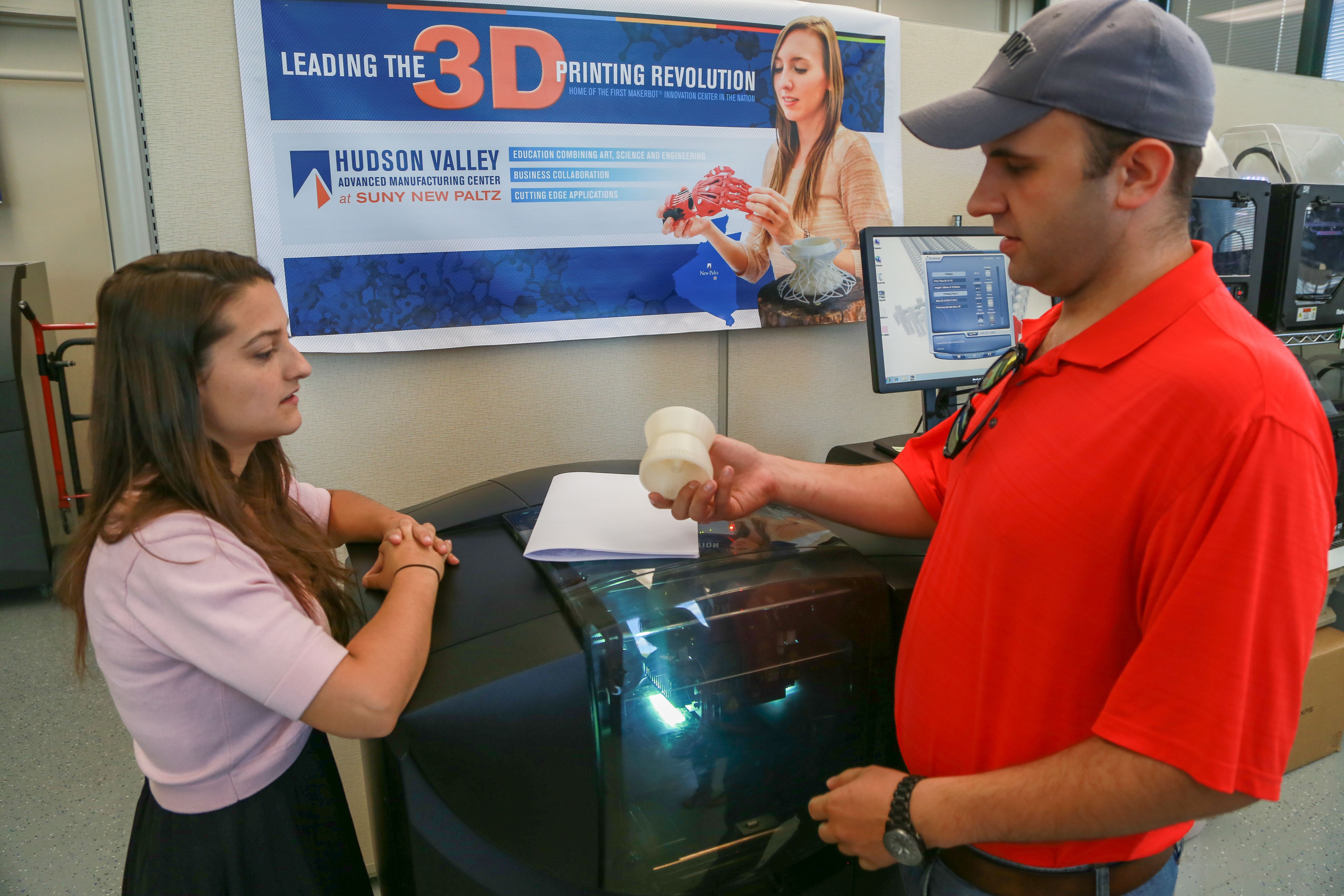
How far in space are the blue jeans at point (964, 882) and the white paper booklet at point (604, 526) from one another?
39 centimetres

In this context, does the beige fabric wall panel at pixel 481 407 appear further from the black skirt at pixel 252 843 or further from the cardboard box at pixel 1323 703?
the cardboard box at pixel 1323 703

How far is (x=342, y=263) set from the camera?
48.1 inches

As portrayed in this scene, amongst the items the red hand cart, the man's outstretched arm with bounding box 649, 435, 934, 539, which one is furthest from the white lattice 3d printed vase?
the red hand cart

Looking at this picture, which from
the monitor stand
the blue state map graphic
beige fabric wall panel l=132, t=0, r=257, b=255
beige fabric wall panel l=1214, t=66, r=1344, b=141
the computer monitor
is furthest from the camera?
beige fabric wall panel l=1214, t=66, r=1344, b=141

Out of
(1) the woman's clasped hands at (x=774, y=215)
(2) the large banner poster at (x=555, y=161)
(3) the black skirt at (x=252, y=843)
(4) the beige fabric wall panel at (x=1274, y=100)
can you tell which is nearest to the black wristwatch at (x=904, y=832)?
→ (3) the black skirt at (x=252, y=843)

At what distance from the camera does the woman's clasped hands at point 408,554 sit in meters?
0.89

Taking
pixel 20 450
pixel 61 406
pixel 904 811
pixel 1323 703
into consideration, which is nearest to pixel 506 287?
pixel 904 811

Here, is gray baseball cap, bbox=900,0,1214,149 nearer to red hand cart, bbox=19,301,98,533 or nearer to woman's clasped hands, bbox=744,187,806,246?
woman's clasped hands, bbox=744,187,806,246

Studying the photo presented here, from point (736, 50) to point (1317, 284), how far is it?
1344mm

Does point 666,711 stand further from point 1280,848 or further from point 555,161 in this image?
point 1280,848

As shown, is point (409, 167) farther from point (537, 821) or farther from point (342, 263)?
point (537, 821)

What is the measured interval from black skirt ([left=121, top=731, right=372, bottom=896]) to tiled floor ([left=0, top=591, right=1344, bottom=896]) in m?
0.94

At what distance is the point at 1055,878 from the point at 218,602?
2.55 ft

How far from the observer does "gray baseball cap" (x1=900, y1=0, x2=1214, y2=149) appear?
0.59m
